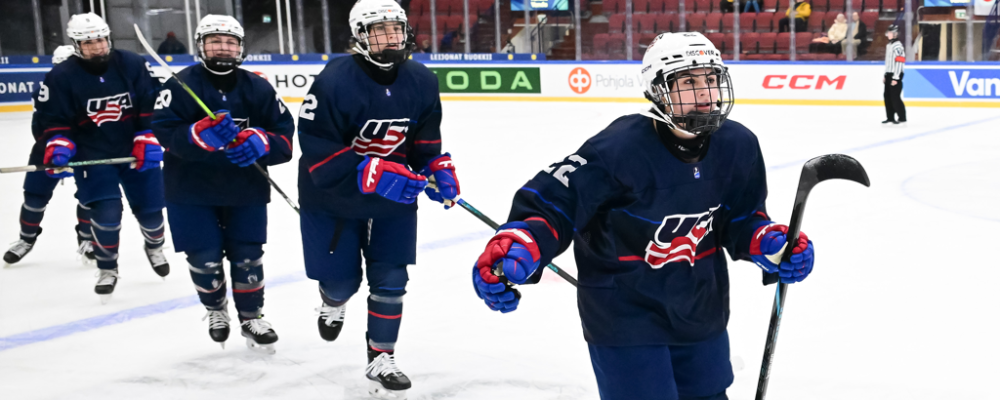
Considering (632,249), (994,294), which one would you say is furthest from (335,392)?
(994,294)

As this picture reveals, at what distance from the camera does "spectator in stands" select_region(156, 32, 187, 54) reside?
605 inches

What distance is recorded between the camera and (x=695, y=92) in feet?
6.25

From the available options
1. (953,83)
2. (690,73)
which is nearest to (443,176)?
(690,73)

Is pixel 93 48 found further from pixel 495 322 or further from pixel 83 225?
pixel 495 322

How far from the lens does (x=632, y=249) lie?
78.4 inches

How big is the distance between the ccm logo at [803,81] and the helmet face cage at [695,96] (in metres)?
10.8

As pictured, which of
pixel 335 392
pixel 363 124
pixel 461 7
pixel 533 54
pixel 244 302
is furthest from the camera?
pixel 461 7

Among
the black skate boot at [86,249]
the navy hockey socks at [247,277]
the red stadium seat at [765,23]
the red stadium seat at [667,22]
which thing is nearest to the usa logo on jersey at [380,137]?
the navy hockey socks at [247,277]

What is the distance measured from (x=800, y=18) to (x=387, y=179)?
36.6 feet

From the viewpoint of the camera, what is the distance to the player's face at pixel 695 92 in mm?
1892

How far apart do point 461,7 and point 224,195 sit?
12.4 meters

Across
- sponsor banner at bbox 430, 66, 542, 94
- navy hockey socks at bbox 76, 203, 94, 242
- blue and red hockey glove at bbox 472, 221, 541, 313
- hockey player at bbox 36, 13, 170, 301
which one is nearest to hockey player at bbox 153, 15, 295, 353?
hockey player at bbox 36, 13, 170, 301

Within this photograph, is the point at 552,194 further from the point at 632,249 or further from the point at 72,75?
the point at 72,75

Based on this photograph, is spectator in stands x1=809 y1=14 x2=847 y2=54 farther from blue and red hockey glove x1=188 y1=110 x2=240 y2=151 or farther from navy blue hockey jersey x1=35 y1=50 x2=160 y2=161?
blue and red hockey glove x1=188 y1=110 x2=240 y2=151
